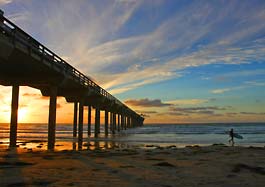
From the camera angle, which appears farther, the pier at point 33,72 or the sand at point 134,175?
the pier at point 33,72

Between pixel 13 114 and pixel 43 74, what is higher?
pixel 43 74

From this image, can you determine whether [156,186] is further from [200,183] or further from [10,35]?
[10,35]

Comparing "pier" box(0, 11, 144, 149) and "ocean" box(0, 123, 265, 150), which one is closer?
"pier" box(0, 11, 144, 149)

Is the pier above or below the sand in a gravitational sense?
above

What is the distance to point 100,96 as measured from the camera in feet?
128

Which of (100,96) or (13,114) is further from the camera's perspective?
(100,96)

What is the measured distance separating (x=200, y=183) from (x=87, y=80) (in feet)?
76.5

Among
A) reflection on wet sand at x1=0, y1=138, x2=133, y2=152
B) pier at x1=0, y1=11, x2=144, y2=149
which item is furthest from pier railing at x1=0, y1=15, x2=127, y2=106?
reflection on wet sand at x1=0, y1=138, x2=133, y2=152

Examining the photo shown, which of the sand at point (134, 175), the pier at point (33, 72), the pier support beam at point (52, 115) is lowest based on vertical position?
the sand at point (134, 175)

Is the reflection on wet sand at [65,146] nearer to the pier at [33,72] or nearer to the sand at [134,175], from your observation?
the pier at [33,72]

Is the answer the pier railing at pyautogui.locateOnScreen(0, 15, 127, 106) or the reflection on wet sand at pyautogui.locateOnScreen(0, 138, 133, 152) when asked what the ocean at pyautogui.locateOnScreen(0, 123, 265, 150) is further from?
the pier railing at pyautogui.locateOnScreen(0, 15, 127, 106)

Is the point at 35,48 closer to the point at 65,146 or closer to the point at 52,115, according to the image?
the point at 52,115

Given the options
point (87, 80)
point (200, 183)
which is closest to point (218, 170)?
point (200, 183)

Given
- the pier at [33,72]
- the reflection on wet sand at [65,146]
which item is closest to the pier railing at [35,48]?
the pier at [33,72]
